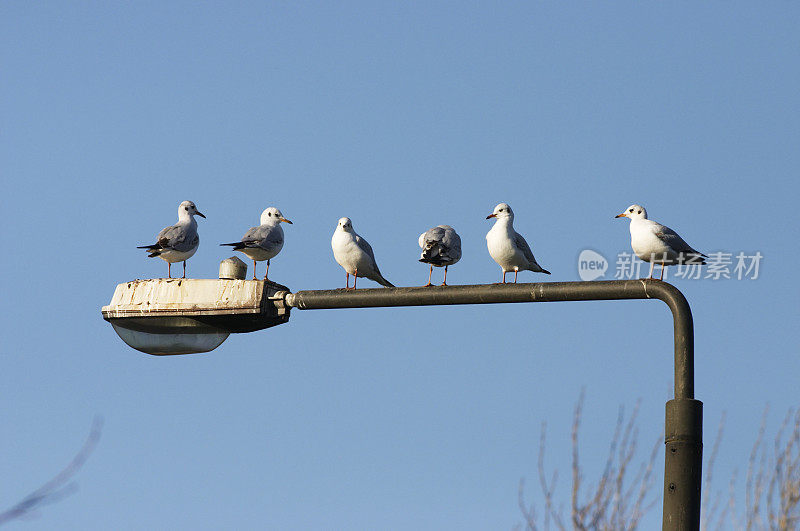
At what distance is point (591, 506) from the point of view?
11477 millimetres

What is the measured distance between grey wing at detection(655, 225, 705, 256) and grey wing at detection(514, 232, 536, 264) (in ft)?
6.38

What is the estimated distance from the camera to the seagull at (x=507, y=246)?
518 inches

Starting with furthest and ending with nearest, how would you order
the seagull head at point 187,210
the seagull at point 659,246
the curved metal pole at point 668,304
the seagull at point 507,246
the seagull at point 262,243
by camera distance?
1. the seagull head at point 187,210
2. the seagull at point 262,243
3. the seagull at point 507,246
4. the seagull at point 659,246
5. the curved metal pole at point 668,304

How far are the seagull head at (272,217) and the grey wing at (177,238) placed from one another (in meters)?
0.94

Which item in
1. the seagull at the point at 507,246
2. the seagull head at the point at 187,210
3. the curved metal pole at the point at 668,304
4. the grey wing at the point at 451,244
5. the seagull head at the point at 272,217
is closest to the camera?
the curved metal pole at the point at 668,304

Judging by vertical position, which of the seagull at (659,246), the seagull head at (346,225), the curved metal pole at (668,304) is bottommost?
the curved metal pole at (668,304)

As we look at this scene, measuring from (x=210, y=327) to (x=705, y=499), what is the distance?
733 centimetres

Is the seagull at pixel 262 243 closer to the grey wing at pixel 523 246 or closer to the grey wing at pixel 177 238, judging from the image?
the grey wing at pixel 177 238

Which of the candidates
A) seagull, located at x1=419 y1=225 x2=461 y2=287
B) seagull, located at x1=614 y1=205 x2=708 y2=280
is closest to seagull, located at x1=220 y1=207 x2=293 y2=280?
seagull, located at x1=419 y1=225 x2=461 y2=287

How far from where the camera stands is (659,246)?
11695 millimetres

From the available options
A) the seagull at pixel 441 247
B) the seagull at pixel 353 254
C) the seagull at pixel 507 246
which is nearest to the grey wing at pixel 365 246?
the seagull at pixel 353 254

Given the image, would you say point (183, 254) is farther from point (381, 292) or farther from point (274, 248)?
point (381, 292)

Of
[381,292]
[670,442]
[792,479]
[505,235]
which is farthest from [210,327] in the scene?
[792,479]

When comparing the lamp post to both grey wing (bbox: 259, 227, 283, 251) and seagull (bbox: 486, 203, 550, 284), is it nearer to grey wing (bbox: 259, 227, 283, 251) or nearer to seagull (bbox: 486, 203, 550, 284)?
seagull (bbox: 486, 203, 550, 284)
